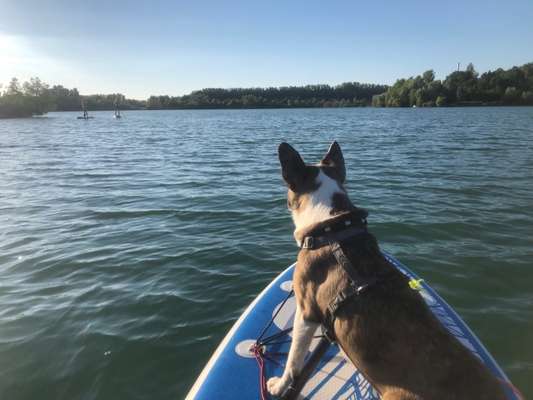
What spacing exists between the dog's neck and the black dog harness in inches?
5.0

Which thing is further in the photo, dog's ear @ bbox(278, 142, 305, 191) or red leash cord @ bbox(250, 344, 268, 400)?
red leash cord @ bbox(250, 344, 268, 400)

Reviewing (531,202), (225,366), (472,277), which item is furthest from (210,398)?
(531,202)

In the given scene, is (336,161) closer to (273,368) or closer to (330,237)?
(330,237)

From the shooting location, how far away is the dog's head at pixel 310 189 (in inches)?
149

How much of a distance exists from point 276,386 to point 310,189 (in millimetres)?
2276

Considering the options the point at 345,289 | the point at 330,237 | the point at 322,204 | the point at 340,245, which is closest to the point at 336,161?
the point at 322,204

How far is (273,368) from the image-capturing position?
4844 mm

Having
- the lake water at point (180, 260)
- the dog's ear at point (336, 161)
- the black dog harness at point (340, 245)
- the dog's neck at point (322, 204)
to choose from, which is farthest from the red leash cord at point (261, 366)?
the dog's ear at point (336, 161)

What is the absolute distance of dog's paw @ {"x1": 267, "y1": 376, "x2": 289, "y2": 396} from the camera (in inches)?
164

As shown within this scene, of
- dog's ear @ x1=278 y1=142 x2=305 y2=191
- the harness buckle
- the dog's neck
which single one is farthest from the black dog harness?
dog's ear @ x1=278 y1=142 x2=305 y2=191

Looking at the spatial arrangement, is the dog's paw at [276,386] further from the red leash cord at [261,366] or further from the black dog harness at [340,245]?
the black dog harness at [340,245]

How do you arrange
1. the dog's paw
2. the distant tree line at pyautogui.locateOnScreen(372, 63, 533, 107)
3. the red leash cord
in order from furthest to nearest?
the distant tree line at pyautogui.locateOnScreen(372, 63, 533, 107) < the red leash cord < the dog's paw

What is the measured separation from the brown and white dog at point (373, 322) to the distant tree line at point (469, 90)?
149m

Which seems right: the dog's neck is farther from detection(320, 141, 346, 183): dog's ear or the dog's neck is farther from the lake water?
the lake water
